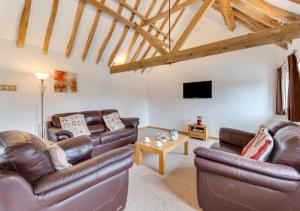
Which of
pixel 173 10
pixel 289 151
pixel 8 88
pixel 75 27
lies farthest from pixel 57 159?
pixel 173 10

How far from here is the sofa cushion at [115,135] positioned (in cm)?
329

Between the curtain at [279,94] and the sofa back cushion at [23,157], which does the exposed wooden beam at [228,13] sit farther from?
the sofa back cushion at [23,157]

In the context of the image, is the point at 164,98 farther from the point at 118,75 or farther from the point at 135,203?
the point at 135,203

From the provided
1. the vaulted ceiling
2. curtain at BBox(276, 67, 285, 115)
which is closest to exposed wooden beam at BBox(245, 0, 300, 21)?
the vaulted ceiling

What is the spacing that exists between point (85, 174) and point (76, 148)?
682 millimetres

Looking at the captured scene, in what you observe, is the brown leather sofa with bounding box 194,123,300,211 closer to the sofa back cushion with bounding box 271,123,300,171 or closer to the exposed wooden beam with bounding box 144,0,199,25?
the sofa back cushion with bounding box 271,123,300,171

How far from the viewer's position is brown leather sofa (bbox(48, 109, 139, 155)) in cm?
305

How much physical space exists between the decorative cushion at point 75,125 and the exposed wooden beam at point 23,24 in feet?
6.10

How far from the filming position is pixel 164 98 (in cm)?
590

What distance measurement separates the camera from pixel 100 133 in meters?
3.62

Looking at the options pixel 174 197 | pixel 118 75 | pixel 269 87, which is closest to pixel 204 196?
pixel 174 197

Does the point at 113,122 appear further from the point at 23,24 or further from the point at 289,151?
the point at 289,151

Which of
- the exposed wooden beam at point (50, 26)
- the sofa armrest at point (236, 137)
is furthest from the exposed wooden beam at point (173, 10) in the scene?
the sofa armrest at point (236, 137)

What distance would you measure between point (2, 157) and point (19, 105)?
10.2 feet
